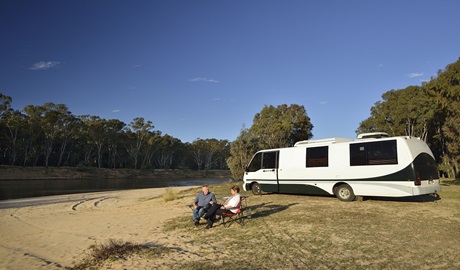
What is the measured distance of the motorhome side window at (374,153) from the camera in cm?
1031

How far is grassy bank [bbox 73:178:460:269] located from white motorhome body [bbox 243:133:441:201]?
0.86 meters

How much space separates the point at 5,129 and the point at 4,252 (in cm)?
5562

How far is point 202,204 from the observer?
8.59 m

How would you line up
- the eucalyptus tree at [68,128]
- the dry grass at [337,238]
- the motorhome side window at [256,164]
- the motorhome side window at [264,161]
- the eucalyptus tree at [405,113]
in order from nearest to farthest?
the dry grass at [337,238]
the motorhome side window at [264,161]
the motorhome side window at [256,164]
the eucalyptus tree at [405,113]
the eucalyptus tree at [68,128]

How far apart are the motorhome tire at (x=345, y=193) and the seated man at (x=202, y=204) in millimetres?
5735

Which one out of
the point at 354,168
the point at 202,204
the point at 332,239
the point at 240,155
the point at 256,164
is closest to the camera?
the point at 332,239

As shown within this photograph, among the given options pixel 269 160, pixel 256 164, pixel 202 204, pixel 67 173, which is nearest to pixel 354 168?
pixel 269 160

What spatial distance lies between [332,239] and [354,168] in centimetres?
538

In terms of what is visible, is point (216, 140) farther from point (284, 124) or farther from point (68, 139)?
point (284, 124)

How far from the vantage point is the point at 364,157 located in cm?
1093

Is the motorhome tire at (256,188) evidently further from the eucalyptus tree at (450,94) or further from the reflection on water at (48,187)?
the reflection on water at (48,187)

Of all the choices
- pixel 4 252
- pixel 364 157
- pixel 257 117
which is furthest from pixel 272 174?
pixel 257 117

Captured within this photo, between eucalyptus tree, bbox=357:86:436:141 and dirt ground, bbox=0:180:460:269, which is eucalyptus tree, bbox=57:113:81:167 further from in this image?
eucalyptus tree, bbox=357:86:436:141

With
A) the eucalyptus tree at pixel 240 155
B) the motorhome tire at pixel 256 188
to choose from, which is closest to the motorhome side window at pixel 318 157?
the motorhome tire at pixel 256 188
